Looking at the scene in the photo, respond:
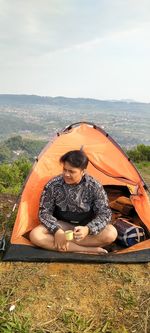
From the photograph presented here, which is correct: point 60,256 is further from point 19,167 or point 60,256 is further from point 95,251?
point 19,167

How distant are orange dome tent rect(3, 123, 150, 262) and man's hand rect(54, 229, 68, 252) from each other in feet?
0.37

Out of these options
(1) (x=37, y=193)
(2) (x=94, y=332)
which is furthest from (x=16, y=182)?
(2) (x=94, y=332)

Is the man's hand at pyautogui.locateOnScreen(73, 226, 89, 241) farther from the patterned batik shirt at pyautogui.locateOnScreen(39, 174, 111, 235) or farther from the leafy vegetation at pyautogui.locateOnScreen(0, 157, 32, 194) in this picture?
the leafy vegetation at pyautogui.locateOnScreen(0, 157, 32, 194)

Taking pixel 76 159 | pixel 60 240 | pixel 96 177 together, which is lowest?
pixel 60 240

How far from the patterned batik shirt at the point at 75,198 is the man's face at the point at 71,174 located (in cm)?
14

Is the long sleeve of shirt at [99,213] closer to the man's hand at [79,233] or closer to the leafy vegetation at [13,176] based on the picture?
the man's hand at [79,233]

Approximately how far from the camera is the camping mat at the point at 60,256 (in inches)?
163

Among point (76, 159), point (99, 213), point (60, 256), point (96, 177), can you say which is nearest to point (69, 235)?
point (60, 256)

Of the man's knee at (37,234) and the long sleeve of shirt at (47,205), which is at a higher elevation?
the long sleeve of shirt at (47,205)

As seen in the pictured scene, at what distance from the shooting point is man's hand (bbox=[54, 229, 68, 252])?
402 centimetres

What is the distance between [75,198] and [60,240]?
1.79 ft

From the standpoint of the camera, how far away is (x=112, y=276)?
12.9 ft

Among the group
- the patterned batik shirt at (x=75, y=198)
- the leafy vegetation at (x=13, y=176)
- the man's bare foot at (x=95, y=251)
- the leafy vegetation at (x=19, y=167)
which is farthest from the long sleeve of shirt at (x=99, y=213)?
the leafy vegetation at (x=13, y=176)

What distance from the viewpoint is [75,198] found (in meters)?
4.32
